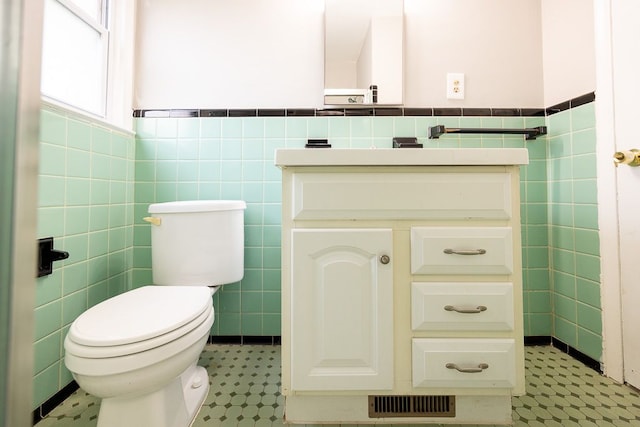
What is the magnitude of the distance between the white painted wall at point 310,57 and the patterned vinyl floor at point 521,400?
4.06ft

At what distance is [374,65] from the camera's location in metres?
1.44

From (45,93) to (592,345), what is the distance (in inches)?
94.6

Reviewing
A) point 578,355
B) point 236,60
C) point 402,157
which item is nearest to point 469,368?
point 402,157

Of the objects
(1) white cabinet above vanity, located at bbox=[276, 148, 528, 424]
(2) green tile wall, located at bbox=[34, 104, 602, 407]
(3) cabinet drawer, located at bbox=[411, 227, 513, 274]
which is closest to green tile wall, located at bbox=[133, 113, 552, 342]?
(2) green tile wall, located at bbox=[34, 104, 602, 407]

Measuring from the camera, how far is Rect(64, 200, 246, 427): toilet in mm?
712

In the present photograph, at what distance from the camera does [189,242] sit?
1151 mm

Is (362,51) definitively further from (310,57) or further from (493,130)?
(493,130)

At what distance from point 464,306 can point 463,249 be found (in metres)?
0.17

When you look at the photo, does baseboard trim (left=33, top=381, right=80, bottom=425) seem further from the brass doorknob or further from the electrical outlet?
the brass doorknob

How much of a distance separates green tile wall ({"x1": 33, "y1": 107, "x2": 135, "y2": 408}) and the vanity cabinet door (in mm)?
849

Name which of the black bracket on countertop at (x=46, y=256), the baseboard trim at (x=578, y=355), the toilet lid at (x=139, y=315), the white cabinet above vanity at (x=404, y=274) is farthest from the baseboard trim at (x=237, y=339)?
the baseboard trim at (x=578, y=355)

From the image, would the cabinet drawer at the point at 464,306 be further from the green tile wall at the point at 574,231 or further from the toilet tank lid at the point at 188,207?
the toilet tank lid at the point at 188,207

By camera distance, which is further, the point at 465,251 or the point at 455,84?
the point at 455,84

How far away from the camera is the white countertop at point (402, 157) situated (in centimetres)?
85
